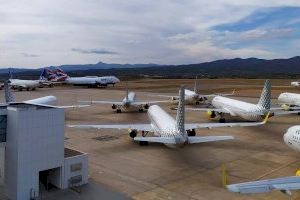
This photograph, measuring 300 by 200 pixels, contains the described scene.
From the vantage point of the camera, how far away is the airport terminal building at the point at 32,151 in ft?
82.4

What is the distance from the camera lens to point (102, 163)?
35125mm

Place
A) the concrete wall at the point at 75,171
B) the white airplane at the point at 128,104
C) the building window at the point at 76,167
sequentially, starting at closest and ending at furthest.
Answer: the concrete wall at the point at 75,171, the building window at the point at 76,167, the white airplane at the point at 128,104

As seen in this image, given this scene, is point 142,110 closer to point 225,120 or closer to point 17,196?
point 225,120

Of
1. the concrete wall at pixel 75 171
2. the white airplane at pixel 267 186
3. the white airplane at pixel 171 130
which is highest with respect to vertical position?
the white airplane at pixel 267 186

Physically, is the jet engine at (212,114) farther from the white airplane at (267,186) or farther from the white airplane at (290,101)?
the white airplane at (267,186)

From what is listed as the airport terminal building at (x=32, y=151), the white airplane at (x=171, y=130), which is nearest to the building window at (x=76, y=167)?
the airport terminal building at (x=32, y=151)

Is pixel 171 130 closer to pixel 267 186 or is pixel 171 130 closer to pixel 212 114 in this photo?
pixel 267 186

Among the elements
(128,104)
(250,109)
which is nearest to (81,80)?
(128,104)

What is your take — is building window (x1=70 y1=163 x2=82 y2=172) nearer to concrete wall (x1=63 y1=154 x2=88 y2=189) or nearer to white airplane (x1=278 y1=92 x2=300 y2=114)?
concrete wall (x1=63 y1=154 x2=88 y2=189)

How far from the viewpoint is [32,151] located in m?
25.7

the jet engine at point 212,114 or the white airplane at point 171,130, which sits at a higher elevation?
the white airplane at point 171,130

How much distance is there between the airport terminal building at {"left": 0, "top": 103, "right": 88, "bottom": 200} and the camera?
25.1 metres

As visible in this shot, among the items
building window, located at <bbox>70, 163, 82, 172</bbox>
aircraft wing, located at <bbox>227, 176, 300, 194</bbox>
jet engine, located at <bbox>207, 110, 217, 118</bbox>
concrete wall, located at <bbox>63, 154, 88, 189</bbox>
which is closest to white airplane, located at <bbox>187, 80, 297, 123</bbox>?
jet engine, located at <bbox>207, 110, 217, 118</bbox>

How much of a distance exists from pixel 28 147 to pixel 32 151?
1.39 ft
